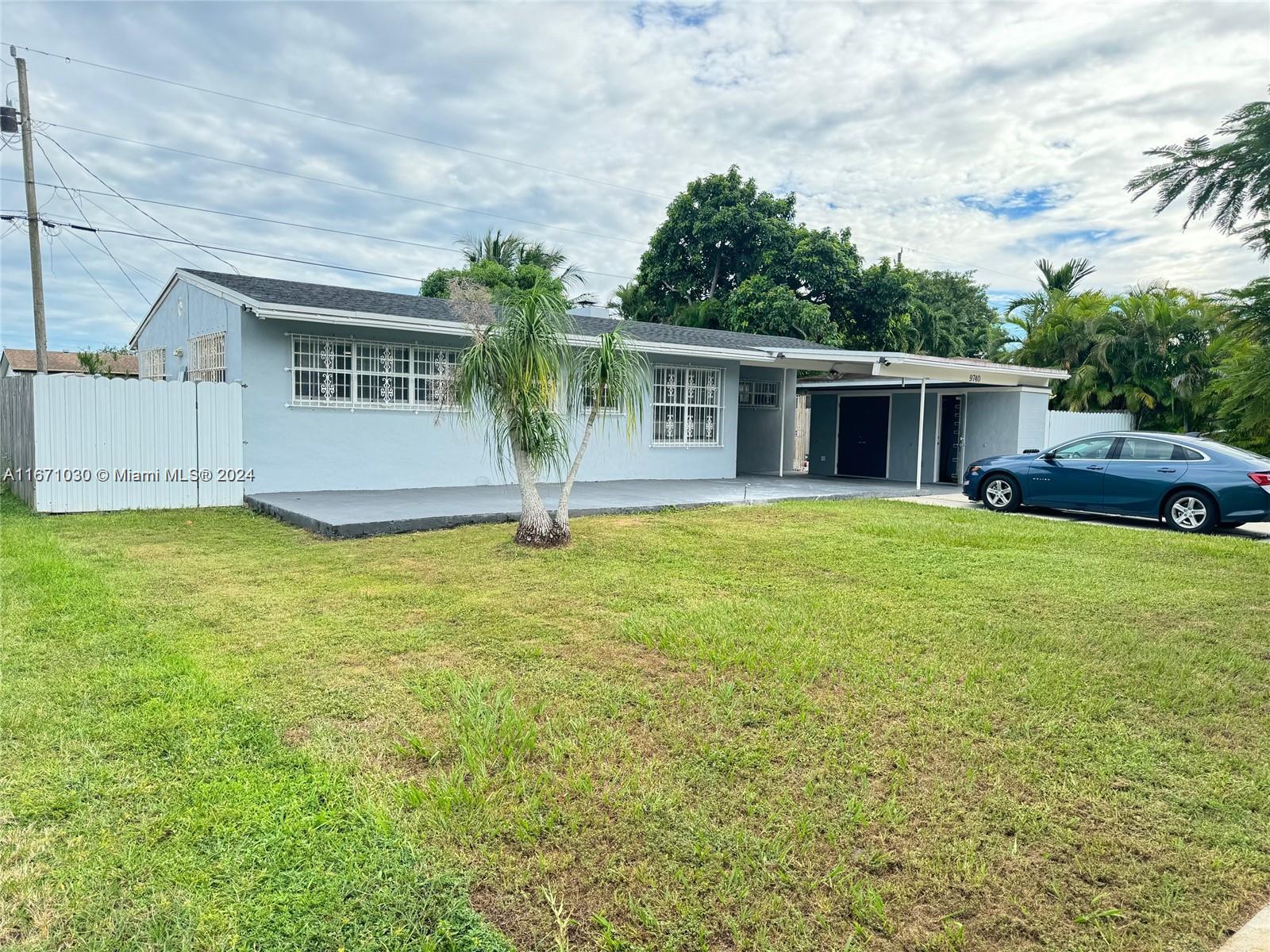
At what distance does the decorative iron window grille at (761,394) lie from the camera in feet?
60.9

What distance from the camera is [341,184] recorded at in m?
23.0

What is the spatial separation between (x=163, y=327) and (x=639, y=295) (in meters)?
20.0

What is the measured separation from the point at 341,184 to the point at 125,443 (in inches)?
595

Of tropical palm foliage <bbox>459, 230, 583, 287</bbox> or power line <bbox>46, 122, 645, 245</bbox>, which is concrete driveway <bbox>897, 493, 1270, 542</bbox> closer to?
power line <bbox>46, 122, 645, 245</bbox>

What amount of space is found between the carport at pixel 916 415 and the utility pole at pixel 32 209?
16.2 metres

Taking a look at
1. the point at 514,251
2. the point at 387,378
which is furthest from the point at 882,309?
the point at 387,378

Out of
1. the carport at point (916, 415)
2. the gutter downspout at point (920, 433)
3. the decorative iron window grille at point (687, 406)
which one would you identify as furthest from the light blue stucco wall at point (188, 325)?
the gutter downspout at point (920, 433)

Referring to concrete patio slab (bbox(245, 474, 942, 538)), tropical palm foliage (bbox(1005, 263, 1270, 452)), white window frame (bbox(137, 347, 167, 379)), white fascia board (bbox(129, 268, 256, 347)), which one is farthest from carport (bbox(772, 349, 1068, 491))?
white window frame (bbox(137, 347, 167, 379))

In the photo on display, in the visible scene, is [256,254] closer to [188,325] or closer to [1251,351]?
[188,325]

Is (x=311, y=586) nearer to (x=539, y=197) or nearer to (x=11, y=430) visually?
(x=11, y=430)

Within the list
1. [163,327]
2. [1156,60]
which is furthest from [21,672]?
[163,327]

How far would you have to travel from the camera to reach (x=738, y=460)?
19.4 metres

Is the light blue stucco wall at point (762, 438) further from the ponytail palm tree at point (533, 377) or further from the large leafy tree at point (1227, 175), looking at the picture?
the large leafy tree at point (1227, 175)

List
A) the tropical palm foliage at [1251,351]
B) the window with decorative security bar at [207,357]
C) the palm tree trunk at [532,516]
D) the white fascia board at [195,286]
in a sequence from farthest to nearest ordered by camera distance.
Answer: the window with decorative security bar at [207,357]
the white fascia board at [195,286]
the palm tree trunk at [532,516]
the tropical palm foliage at [1251,351]
